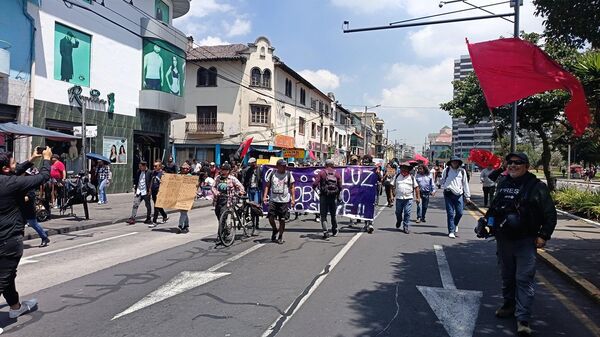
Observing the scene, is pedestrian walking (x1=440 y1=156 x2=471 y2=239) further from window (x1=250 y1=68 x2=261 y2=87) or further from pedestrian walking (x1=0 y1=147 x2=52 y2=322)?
window (x1=250 y1=68 x2=261 y2=87)

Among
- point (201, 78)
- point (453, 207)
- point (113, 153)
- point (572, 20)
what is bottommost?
point (453, 207)

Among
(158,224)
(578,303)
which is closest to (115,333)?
(578,303)

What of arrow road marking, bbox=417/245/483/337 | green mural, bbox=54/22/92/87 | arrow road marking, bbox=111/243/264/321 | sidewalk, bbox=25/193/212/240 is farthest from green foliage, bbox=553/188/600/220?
green mural, bbox=54/22/92/87

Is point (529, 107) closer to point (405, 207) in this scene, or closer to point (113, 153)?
point (405, 207)

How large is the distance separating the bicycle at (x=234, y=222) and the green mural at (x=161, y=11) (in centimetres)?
1757

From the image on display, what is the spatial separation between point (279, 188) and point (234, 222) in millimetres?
1187

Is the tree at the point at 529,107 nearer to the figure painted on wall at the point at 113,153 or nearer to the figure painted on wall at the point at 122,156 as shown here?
the figure painted on wall at the point at 122,156

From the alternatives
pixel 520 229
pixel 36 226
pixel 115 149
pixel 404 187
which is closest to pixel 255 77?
pixel 115 149

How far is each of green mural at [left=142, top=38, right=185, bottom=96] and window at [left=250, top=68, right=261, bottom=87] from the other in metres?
13.0

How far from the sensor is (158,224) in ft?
42.2

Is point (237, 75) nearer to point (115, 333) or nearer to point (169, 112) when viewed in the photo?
point (169, 112)

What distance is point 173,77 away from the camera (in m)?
25.2

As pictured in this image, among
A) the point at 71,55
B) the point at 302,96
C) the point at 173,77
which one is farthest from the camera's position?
the point at 302,96

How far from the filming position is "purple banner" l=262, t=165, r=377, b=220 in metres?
11.6
